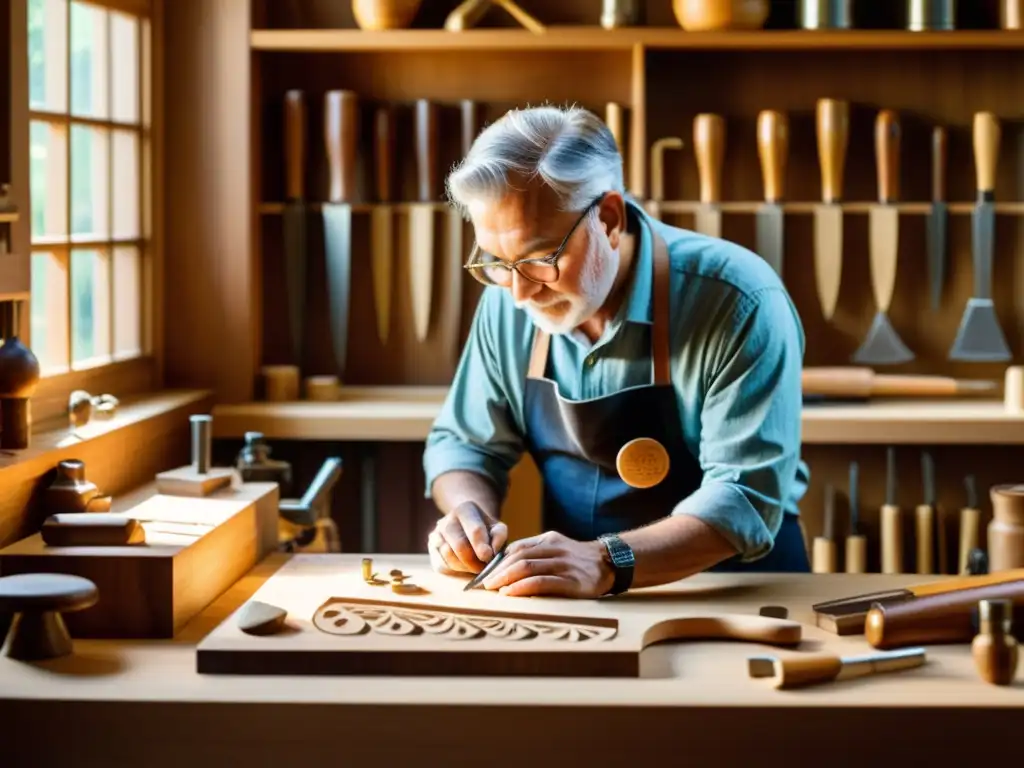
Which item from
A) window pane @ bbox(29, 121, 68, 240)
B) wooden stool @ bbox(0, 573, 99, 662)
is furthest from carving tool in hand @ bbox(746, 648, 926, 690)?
window pane @ bbox(29, 121, 68, 240)

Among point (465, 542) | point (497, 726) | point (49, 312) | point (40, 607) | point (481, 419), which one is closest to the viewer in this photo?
point (497, 726)

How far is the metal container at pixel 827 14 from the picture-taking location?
3.92 meters

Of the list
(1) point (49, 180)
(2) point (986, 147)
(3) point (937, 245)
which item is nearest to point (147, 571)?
(1) point (49, 180)

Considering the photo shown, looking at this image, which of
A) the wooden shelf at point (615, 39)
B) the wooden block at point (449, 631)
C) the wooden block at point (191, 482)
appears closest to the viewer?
the wooden block at point (449, 631)

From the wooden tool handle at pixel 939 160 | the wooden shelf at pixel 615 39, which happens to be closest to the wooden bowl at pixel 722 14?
the wooden shelf at pixel 615 39

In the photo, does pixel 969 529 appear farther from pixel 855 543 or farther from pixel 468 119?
pixel 468 119

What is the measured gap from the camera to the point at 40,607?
1783 millimetres

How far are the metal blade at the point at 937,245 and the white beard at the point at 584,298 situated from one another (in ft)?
6.22

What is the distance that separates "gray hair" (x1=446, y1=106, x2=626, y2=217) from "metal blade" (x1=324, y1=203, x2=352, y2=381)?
175 centimetres

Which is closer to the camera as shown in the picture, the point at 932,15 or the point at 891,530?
the point at 932,15

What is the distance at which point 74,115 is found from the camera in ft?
10.7

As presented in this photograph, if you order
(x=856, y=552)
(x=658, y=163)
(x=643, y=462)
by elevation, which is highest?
(x=658, y=163)

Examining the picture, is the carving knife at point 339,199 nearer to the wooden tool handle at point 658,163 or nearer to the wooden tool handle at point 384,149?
the wooden tool handle at point 384,149

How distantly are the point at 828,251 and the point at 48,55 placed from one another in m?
2.25
